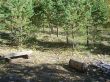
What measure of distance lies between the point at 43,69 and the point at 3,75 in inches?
102

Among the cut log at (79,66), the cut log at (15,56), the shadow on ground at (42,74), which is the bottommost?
the shadow on ground at (42,74)

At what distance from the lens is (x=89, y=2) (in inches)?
1037

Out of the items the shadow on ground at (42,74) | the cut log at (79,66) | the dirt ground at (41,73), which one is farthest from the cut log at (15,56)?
the cut log at (79,66)

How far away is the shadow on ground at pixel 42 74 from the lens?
1443 centimetres

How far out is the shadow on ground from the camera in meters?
14.4

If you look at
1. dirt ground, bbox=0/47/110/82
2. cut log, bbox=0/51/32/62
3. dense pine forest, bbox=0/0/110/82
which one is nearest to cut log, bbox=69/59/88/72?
dirt ground, bbox=0/47/110/82

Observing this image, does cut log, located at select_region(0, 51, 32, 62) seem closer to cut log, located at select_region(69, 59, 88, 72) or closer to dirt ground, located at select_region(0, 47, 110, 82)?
dirt ground, located at select_region(0, 47, 110, 82)

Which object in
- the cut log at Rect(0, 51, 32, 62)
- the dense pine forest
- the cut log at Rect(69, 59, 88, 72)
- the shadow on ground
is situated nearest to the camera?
the shadow on ground

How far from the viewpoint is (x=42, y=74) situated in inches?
599

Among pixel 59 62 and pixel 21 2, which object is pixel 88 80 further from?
pixel 21 2

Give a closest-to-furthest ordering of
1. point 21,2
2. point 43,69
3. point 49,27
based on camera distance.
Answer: point 43,69 → point 21,2 → point 49,27

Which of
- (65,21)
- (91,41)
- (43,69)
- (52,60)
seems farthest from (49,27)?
(43,69)

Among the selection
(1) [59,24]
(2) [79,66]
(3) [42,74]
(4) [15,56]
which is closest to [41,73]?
(3) [42,74]

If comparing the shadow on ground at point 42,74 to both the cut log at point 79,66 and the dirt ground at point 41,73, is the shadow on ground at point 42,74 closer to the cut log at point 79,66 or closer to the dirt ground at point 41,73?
the dirt ground at point 41,73
